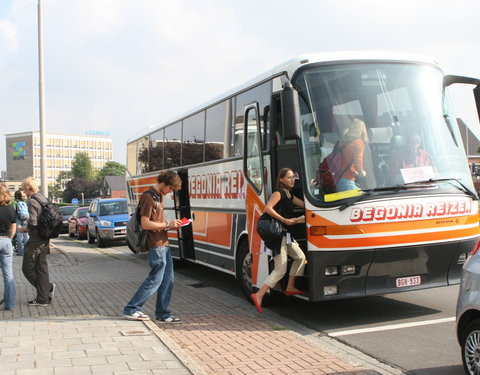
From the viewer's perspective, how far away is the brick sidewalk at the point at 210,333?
5.73 meters

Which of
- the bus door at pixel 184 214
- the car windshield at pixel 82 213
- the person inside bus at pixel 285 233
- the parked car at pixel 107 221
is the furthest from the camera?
the car windshield at pixel 82 213

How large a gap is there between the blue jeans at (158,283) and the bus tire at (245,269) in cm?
186

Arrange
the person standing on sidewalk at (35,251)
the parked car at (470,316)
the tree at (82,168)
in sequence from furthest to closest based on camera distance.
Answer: the tree at (82,168) < the person standing on sidewalk at (35,251) < the parked car at (470,316)

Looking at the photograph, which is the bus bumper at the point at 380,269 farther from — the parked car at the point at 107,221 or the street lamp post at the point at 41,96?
the parked car at the point at 107,221

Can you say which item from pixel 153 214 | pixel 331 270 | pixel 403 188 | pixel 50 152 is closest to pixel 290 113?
pixel 403 188

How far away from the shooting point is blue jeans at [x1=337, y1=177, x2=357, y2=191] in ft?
23.7

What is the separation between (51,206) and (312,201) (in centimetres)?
401

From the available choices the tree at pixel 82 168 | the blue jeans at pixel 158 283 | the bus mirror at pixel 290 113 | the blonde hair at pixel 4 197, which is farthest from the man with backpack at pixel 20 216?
the tree at pixel 82 168

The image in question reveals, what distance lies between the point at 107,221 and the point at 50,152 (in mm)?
169877

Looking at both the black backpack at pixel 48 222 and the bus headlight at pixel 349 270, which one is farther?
the black backpack at pixel 48 222

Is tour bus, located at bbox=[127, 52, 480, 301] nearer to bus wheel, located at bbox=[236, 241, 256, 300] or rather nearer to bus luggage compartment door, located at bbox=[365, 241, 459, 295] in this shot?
bus luggage compartment door, located at bbox=[365, 241, 459, 295]

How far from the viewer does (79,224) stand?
29078 millimetres

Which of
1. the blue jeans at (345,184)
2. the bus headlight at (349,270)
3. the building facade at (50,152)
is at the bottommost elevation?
the bus headlight at (349,270)

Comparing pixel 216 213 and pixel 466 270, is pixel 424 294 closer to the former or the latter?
pixel 216 213
